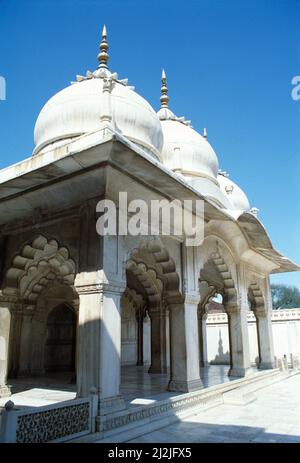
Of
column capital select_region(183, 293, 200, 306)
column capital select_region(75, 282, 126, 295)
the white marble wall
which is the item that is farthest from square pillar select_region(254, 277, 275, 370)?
column capital select_region(75, 282, 126, 295)

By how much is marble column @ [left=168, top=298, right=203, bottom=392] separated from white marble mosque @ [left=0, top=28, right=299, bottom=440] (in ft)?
0.08

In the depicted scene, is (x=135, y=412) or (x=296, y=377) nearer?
(x=135, y=412)

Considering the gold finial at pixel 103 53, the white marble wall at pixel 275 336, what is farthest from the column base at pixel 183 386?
the white marble wall at pixel 275 336

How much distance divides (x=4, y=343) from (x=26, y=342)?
156 inches

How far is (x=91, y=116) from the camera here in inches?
337

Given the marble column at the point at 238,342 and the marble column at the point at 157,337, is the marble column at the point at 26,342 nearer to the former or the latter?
the marble column at the point at 157,337

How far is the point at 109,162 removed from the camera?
6094 mm

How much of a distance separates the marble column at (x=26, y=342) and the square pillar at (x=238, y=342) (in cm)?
625

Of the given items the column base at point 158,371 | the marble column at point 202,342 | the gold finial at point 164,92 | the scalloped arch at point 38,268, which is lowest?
the column base at point 158,371

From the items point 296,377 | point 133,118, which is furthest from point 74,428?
point 296,377

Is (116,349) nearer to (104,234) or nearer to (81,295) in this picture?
(81,295)

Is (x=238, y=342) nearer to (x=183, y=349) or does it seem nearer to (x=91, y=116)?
(x=183, y=349)

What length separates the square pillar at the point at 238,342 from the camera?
11734 millimetres

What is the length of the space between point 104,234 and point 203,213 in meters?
2.96
